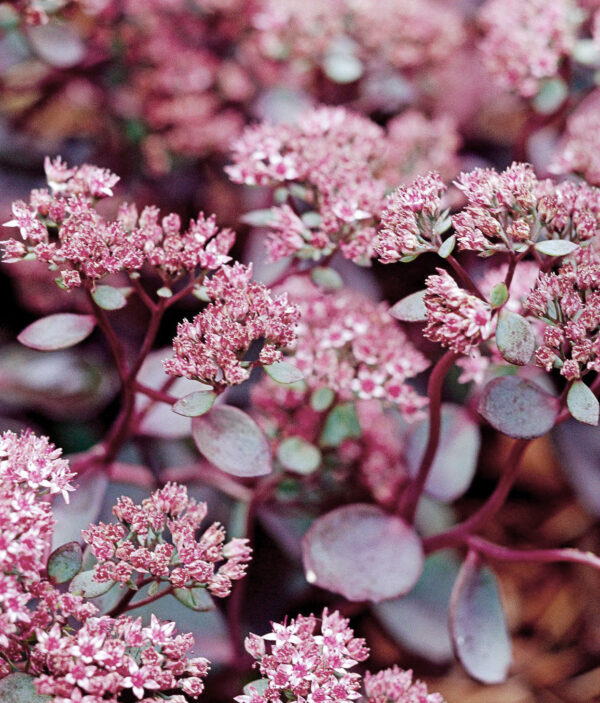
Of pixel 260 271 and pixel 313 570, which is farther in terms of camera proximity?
pixel 260 271

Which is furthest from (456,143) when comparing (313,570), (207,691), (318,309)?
(207,691)

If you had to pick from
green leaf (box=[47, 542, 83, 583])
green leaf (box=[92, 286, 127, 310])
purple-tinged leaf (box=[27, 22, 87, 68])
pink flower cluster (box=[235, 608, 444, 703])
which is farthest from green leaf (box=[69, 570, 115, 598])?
purple-tinged leaf (box=[27, 22, 87, 68])

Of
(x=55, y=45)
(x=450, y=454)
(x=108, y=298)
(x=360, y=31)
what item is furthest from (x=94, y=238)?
(x=360, y=31)

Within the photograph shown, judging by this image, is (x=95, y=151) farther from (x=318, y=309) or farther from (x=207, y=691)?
(x=207, y=691)

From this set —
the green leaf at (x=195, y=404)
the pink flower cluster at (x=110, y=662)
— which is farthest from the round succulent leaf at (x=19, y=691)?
the green leaf at (x=195, y=404)

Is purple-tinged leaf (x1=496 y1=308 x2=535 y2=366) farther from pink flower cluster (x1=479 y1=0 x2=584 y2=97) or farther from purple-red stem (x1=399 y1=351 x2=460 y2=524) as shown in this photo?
pink flower cluster (x1=479 y1=0 x2=584 y2=97)

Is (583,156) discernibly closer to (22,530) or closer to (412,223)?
(412,223)
